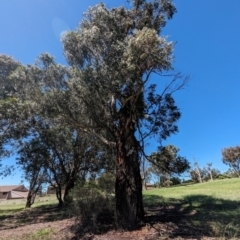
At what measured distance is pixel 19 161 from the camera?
15.6 meters

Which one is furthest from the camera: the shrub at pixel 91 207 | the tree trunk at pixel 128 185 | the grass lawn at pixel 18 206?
the grass lawn at pixel 18 206

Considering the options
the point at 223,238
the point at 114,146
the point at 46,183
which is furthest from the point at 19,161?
the point at 223,238

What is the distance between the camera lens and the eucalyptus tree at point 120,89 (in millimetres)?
7172

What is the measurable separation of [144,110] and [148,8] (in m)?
4.64

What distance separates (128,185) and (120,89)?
3.21 metres

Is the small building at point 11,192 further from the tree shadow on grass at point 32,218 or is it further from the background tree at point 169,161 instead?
the background tree at point 169,161

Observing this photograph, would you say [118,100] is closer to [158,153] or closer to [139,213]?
[158,153]

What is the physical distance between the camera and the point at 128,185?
24.0 ft

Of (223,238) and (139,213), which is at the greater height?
(139,213)

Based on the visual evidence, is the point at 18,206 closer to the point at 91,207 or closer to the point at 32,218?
the point at 32,218

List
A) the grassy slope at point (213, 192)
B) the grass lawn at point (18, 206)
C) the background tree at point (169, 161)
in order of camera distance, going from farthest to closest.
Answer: the grass lawn at point (18, 206) < the grassy slope at point (213, 192) < the background tree at point (169, 161)

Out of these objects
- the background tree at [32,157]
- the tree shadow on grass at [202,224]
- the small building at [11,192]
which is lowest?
the tree shadow on grass at [202,224]

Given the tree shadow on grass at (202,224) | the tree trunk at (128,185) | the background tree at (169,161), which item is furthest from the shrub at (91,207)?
the background tree at (169,161)

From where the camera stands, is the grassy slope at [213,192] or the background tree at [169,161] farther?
the grassy slope at [213,192]
